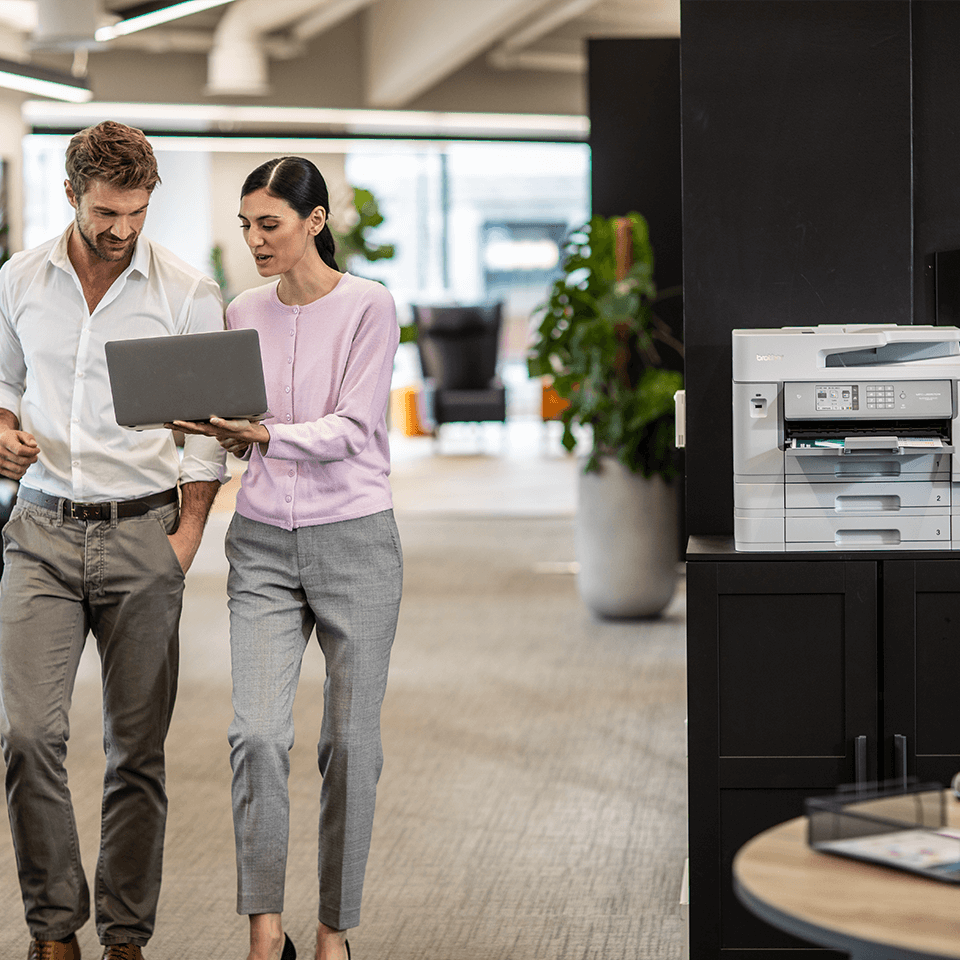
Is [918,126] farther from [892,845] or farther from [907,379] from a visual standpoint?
[892,845]

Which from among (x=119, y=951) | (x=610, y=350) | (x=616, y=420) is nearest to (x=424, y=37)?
(x=610, y=350)

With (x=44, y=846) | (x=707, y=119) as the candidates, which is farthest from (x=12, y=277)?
(x=707, y=119)

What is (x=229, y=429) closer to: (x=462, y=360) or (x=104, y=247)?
(x=104, y=247)

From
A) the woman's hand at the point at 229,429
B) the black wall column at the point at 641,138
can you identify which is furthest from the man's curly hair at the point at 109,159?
the black wall column at the point at 641,138

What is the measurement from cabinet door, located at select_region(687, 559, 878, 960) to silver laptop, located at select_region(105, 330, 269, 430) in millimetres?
896

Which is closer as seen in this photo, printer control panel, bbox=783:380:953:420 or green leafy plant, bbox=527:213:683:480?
printer control panel, bbox=783:380:953:420

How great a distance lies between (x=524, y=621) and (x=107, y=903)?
3.79 metres

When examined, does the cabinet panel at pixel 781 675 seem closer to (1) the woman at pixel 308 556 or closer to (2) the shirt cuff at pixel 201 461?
(1) the woman at pixel 308 556

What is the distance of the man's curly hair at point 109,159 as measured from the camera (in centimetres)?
224

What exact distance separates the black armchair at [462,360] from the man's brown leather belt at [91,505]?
985 cm

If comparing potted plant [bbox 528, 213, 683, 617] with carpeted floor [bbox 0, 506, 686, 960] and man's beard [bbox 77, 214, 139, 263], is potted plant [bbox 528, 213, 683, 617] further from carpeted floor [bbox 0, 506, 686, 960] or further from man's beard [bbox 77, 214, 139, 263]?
man's beard [bbox 77, 214, 139, 263]

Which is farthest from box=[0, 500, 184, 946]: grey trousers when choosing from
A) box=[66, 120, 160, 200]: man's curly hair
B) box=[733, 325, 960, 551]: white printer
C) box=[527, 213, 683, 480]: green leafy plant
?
box=[527, 213, 683, 480]: green leafy plant

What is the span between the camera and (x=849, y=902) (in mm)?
1262

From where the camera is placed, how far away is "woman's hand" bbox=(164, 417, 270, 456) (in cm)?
216
